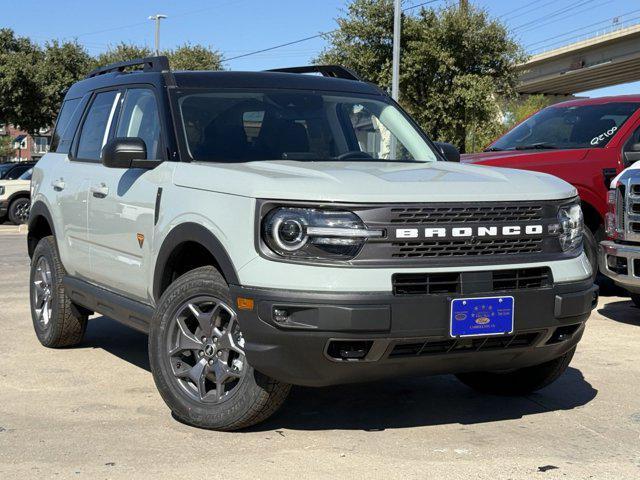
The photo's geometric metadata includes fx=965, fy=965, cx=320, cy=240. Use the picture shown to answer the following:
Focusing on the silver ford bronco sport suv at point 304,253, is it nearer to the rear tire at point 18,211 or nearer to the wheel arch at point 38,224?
the wheel arch at point 38,224

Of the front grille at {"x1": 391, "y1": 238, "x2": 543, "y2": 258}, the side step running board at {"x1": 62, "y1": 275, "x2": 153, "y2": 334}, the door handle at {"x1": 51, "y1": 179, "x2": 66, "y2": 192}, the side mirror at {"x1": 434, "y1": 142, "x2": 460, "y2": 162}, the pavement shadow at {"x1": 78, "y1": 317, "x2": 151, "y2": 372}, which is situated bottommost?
the pavement shadow at {"x1": 78, "y1": 317, "x2": 151, "y2": 372}

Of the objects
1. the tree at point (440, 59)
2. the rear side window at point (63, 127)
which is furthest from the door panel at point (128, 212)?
the tree at point (440, 59)

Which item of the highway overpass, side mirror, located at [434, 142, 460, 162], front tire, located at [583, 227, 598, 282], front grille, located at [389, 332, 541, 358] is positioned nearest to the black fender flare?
front grille, located at [389, 332, 541, 358]

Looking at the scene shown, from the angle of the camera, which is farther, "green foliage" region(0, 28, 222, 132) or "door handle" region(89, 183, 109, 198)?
"green foliage" region(0, 28, 222, 132)

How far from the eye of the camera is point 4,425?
4832 millimetres

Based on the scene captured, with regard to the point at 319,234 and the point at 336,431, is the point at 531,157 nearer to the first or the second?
the point at 336,431

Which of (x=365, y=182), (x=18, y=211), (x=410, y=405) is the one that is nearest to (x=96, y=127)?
(x=365, y=182)

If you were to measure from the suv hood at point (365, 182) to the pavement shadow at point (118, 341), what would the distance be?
205cm

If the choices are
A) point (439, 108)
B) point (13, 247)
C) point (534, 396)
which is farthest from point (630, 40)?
point (534, 396)

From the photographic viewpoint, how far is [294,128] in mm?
5520

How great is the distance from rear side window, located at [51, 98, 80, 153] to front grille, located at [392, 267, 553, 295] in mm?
3428

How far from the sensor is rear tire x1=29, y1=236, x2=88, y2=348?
6570mm

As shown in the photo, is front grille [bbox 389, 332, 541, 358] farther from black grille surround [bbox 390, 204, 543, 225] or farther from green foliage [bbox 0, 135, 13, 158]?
green foliage [bbox 0, 135, 13, 158]

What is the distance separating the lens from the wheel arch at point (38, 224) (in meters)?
6.75
